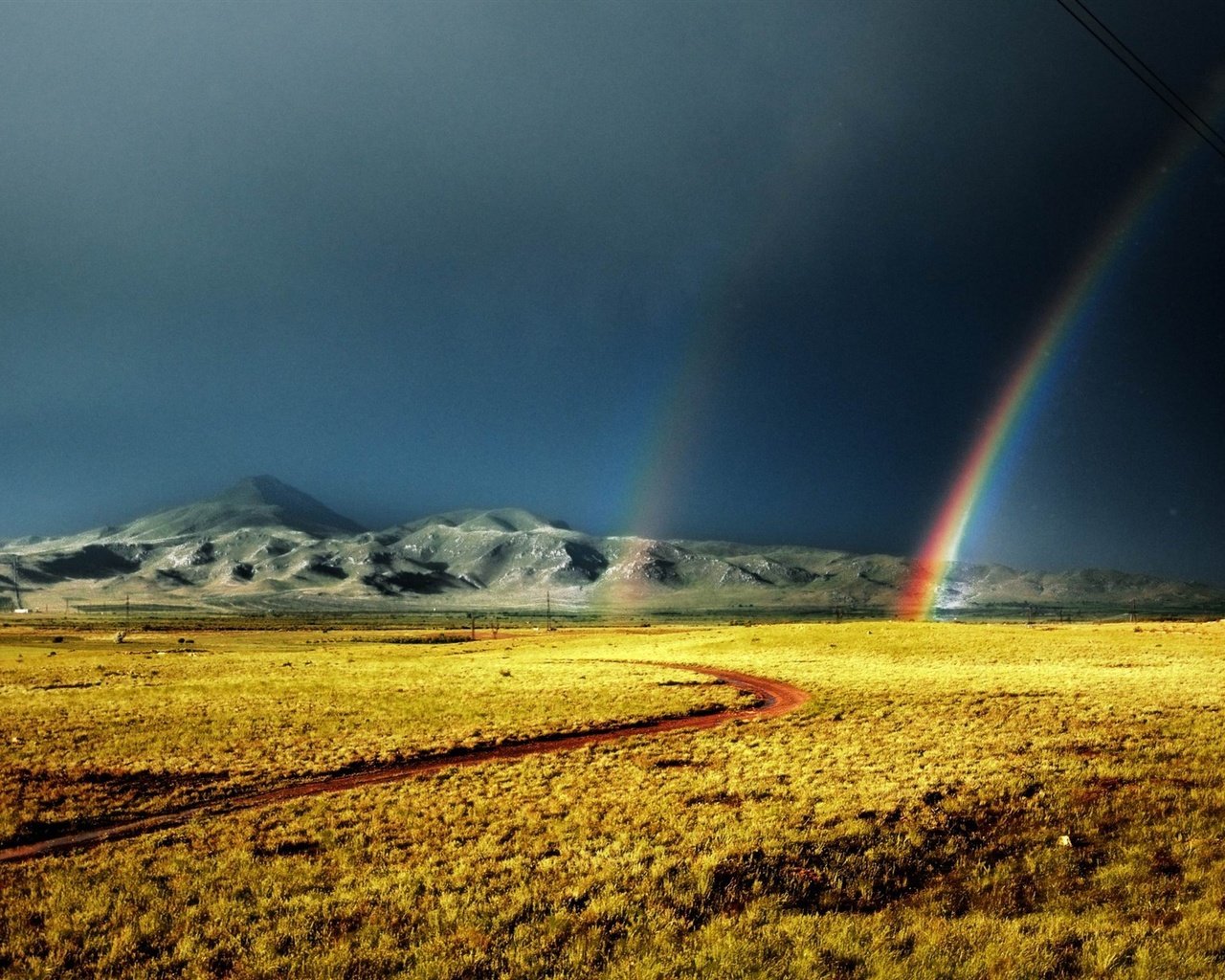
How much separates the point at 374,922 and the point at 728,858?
264 inches

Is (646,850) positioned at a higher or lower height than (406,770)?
higher

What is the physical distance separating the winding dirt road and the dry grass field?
85 cm

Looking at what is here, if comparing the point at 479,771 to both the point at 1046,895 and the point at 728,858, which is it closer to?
the point at 728,858

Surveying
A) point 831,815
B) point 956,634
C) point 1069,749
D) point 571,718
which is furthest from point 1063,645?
point 831,815

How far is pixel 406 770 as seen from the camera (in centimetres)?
2366

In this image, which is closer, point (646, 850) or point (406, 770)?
point (646, 850)

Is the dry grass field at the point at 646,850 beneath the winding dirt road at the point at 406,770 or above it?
above

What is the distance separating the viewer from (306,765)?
2381 centimetres

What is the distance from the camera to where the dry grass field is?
1077 centimetres

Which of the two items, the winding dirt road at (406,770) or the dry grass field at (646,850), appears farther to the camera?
the winding dirt road at (406,770)

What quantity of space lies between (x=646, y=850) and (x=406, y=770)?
1196 centimetres

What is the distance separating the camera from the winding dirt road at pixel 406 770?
16.5m

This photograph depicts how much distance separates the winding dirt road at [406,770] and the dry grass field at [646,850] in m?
0.85

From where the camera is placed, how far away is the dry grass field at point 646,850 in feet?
35.3
